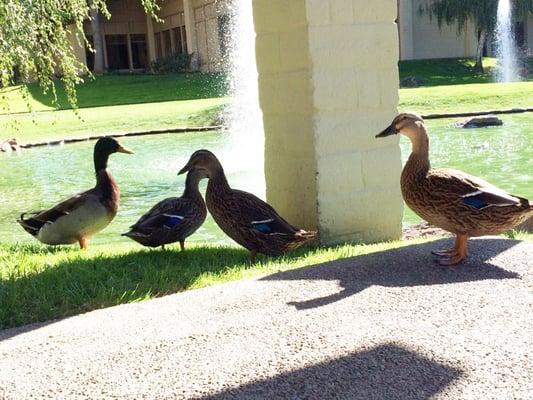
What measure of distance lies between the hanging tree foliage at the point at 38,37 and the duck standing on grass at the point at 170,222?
3.32 m

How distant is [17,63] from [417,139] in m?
5.44

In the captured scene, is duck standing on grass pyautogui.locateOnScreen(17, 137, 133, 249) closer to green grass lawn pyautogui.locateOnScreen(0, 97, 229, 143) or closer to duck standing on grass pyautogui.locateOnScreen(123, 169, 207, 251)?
duck standing on grass pyautogui.locateOnScreen(123, 169, 207, 251)

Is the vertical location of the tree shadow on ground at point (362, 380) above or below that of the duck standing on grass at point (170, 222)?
below

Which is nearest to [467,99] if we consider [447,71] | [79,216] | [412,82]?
[412,82]

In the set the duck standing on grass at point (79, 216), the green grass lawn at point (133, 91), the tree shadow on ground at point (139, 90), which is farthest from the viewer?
the tree shadow on ground at point (139, 90)

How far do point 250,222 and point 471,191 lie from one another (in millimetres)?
1762

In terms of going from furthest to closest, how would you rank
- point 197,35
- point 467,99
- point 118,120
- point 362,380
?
point 197,35
point 118,120
point 467,99
point 362,380

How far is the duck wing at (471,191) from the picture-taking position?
488 centimetres

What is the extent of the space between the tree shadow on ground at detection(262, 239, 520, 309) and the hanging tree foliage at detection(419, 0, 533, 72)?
115 feet

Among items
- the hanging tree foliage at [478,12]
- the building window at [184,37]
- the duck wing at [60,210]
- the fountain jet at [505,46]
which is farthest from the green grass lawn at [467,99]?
the building window at [184,37]

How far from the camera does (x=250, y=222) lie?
577 cm

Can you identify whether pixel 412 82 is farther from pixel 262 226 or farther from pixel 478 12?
pixel 262 226

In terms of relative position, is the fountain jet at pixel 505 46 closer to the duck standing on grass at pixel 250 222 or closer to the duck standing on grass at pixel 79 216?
the duck standing on grass at pixel 79 216

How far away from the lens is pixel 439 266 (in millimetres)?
4922
